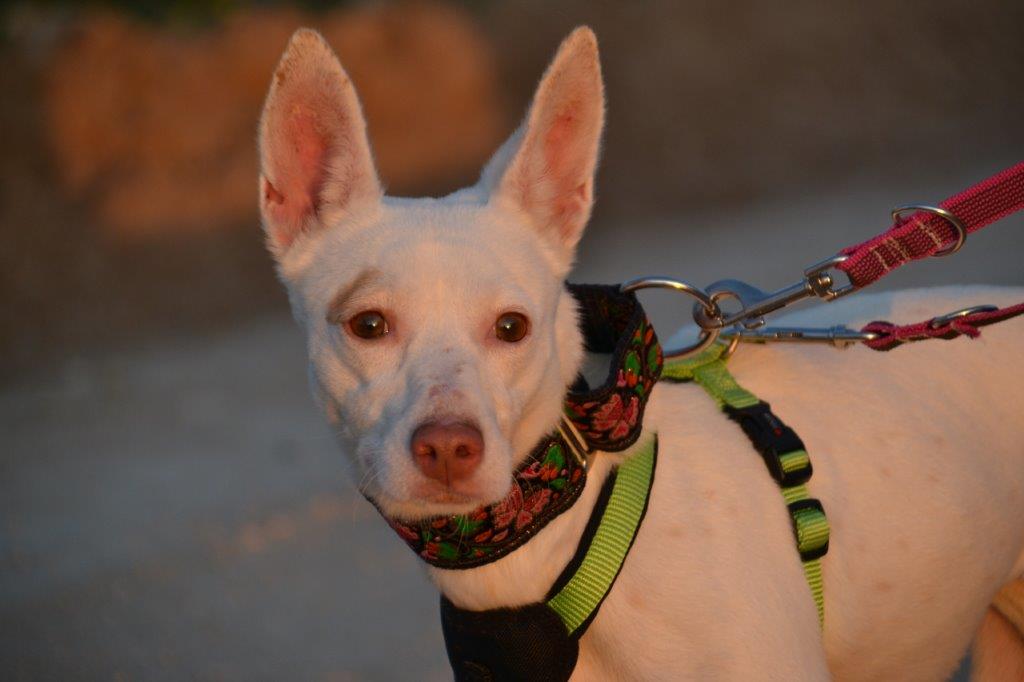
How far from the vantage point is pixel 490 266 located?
2.87 metres

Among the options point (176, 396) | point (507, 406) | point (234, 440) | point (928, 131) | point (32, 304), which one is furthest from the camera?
point (928, 131)

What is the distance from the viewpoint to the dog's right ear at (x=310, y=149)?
295 cm

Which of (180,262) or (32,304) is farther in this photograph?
(180,262)

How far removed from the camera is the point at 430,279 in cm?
278

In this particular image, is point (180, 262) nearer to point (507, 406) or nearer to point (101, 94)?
point (101, 94)

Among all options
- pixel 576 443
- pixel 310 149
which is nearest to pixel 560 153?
pixel 310 149

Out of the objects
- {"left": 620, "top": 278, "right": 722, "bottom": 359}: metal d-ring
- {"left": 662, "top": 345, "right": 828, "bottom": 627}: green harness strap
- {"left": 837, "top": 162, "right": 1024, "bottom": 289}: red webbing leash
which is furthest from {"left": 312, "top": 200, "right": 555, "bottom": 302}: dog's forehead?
{"left": 837, "top": 162, "right": 1024, "bottom": 289}: red webbing leash

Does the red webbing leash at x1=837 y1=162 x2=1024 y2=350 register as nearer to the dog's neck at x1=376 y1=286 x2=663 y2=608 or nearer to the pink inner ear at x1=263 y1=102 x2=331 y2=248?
the dog's neck at x1=376 y1=286 x2=663 y2=608

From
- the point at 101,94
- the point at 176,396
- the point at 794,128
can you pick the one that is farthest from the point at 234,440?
the point at 794,128

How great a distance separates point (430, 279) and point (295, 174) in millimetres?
637

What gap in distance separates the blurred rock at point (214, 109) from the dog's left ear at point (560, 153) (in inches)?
408

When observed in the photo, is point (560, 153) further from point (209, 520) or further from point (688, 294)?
point (209, 520)

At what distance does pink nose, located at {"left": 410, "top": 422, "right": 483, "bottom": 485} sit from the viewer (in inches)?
99.7

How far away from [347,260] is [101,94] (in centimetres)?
1250
